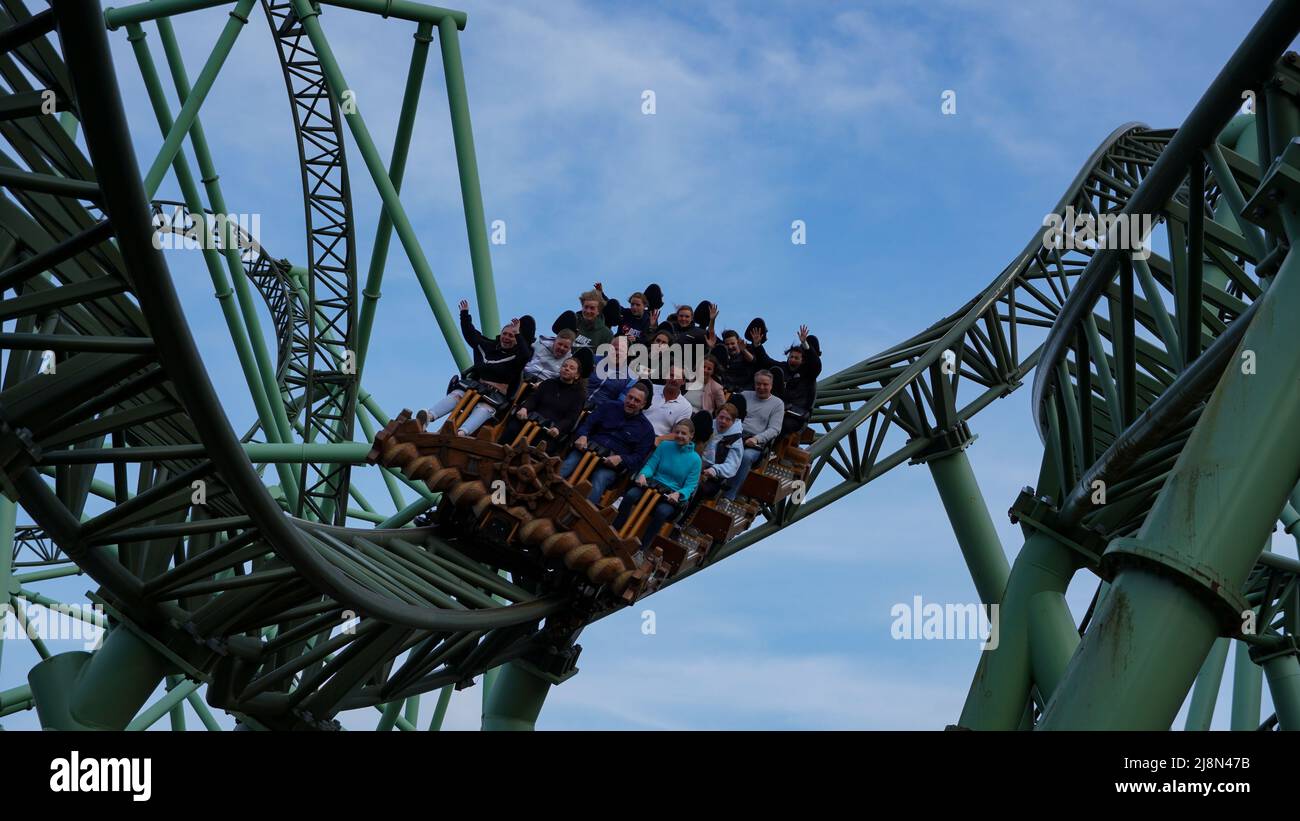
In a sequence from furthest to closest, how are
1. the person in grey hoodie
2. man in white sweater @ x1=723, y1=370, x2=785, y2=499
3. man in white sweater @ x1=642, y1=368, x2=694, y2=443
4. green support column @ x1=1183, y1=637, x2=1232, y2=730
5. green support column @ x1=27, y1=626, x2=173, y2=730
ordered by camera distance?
green support column @ x1=1183, y1=637, x2=1232, y2=730, man in white sweater @ x1=723, y1=370, x2=785, y2=499, the person in grey hoodie, man in white sweater @ x1=642, y1=368, x2=694, y2=443, green support column @ x1=27, y1=626, x2=173, y2=730

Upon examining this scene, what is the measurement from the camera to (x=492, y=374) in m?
9.18

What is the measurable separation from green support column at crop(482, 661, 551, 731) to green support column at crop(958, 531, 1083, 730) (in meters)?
4.19

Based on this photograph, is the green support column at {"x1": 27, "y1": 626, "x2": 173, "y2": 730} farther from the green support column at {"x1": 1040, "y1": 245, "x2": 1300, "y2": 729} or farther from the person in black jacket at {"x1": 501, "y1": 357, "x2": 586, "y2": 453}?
the green support column at {"x1": 1040, "y1": 245, "x2": 1300, "y2": 729}

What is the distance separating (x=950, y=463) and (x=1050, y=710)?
9110 millimetres

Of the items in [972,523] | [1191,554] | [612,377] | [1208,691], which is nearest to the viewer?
[1191,554]

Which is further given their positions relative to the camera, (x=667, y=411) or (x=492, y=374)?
(x=667, y=411)

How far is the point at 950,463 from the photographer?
12969 millimetres

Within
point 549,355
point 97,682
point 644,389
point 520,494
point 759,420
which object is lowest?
point 97,682

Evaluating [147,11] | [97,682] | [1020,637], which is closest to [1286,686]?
[1020,637]

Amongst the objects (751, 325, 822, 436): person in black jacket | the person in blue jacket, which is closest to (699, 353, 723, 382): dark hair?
(751, 325, 822, 436): person in black jacket

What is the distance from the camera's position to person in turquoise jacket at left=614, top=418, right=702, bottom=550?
29.8ft

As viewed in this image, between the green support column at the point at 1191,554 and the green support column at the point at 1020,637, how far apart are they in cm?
382

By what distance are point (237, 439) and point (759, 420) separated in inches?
211

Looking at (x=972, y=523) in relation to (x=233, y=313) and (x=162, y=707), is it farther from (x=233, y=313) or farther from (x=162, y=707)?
(x=162, y=707)
